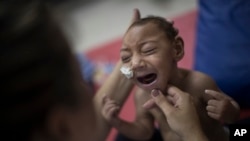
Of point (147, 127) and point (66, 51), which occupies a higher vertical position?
point (66, 51)

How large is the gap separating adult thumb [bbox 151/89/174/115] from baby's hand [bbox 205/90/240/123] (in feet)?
0.20

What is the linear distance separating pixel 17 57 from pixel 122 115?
23.0 inches

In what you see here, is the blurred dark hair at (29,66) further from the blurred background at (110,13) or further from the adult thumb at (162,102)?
the blurred background at (110,13)

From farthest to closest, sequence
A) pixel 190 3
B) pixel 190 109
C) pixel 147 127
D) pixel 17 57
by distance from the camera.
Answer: pixel 190 3 < pixel 147 127 < pixel 190 109 < pixel 17 57

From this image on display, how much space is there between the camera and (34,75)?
0.35m

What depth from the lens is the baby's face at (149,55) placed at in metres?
0.65

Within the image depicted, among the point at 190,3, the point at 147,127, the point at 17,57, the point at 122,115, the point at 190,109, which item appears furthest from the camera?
the point at 190,3

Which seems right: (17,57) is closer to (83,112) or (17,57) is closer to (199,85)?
(83,112)

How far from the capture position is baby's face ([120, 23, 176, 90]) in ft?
2.14

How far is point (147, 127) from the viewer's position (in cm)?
77

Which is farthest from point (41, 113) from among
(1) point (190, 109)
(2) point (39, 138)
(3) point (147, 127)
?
(3) point (147, 127)

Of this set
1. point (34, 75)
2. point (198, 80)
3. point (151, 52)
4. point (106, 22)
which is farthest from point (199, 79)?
point (106, 22)

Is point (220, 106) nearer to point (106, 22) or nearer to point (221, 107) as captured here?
point (221, 107)

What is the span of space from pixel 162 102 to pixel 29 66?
0.33 meters
